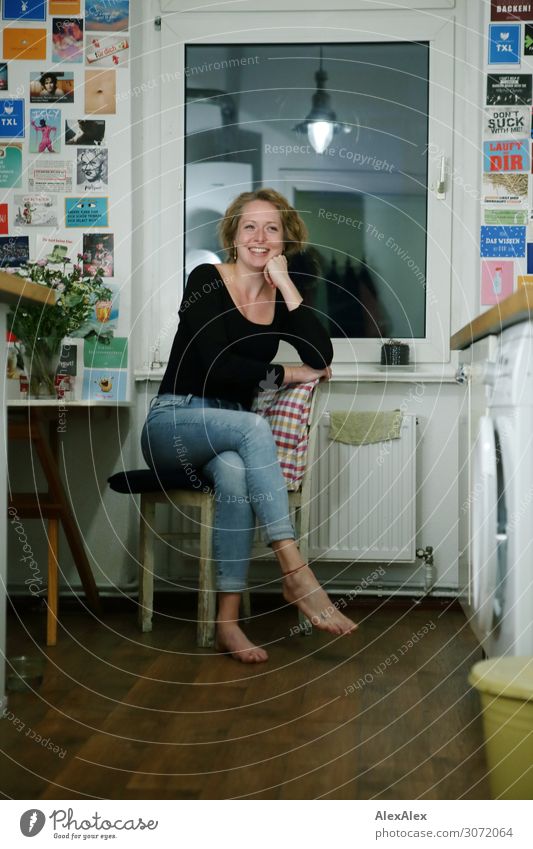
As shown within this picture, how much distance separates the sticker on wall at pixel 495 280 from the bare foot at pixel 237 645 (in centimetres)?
135

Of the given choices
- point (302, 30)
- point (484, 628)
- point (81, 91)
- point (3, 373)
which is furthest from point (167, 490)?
point (302, 30)

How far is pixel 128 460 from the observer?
3414 millimetres

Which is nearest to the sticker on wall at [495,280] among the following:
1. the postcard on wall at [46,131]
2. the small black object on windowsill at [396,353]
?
the small black object on windowsill at [396,353]

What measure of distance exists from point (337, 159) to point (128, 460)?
1198 millimetres

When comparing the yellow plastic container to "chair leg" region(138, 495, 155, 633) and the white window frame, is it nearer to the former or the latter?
"chair leg" region(138, 495, 155, 633)

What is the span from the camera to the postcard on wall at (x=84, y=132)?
3.34m

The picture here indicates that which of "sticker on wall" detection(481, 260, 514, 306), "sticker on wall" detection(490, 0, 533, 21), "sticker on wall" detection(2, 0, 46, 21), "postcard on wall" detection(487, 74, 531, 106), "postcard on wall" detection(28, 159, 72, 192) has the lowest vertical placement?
"sticker on wall" detection(481, 260, 514, 306)

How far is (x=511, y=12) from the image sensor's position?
3221mm

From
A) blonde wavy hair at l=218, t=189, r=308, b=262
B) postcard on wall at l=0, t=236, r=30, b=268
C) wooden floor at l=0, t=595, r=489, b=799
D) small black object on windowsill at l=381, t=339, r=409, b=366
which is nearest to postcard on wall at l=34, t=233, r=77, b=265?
postcard on wall at l=0, t=236, r=30, b=268

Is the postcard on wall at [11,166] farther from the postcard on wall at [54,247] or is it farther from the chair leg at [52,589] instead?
the chair leg at [52,589]

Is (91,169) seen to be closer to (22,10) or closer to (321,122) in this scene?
(22,10)

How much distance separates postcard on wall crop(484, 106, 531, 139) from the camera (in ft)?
10.6

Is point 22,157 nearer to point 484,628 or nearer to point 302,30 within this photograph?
point 302,30

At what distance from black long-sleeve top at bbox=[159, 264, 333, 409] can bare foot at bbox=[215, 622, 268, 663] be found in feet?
2.12
